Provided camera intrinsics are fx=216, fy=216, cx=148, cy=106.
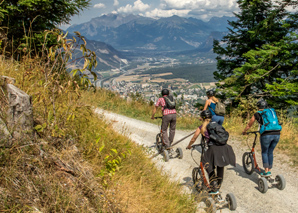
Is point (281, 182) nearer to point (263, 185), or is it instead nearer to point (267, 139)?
point (263, 185)

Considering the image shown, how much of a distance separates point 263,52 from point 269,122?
26.0ft

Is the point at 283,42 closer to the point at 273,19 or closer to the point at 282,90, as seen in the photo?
the point at 273,19

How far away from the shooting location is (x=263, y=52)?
466 inches

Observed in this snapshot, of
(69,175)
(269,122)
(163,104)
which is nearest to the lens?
(69,175)

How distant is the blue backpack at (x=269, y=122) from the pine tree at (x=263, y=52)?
632 centimetres

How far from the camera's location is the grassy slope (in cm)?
249

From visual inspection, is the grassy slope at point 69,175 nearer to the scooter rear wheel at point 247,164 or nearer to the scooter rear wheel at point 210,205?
the scooter rear wheel at point 210,205

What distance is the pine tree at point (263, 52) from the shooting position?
11758 millimetres

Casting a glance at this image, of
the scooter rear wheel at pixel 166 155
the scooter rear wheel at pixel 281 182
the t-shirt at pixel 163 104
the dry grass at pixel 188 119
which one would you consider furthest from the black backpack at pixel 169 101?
the scooter rear wheel at pixel 281 182

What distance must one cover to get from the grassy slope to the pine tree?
32.0 ft

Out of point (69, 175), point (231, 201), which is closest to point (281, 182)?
point (231, 201)

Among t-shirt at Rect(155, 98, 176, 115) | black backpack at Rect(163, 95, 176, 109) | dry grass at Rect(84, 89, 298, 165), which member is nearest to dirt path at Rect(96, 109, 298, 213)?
dry grass at Rect(84, 89, 298, 165)

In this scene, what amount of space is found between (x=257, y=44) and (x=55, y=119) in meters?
17.7

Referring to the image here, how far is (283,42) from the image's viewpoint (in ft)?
38.8
